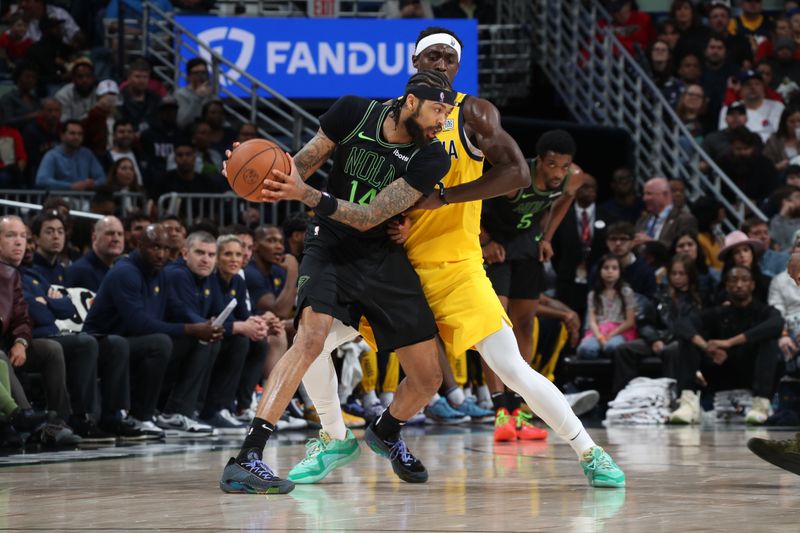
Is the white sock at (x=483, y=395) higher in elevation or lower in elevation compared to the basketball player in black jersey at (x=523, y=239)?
lower

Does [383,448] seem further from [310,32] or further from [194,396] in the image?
[310,32]

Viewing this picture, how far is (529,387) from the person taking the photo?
5742 millimetres

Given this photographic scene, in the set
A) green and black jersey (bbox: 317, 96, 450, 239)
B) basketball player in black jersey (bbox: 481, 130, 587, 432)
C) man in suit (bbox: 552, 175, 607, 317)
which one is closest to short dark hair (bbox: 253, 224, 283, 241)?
basketball player in black jersey (bbox: 481, 130, 587, 432)

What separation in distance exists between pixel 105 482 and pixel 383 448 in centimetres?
127

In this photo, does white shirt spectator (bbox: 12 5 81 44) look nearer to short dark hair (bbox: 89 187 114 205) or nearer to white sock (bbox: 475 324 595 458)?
short dark hair (bbox: 89 187 114 205)

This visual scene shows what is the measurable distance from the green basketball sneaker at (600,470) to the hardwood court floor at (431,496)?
0.07 metres

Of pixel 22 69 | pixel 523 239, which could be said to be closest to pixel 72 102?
pixel 22 69

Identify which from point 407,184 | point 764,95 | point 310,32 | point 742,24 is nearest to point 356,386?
point 310,32

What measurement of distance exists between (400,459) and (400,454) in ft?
0.11

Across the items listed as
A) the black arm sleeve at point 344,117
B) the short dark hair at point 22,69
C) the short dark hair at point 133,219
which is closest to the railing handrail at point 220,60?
the short dark hair at point 22,69

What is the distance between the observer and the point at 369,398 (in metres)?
11.0

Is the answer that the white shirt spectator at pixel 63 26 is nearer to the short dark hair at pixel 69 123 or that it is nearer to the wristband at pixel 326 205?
the short dark hair at pixel 69 123

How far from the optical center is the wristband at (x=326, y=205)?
17.4 ft

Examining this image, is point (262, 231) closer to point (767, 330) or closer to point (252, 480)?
point (767, 330)
